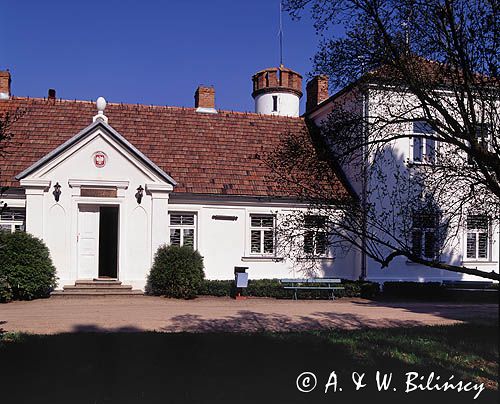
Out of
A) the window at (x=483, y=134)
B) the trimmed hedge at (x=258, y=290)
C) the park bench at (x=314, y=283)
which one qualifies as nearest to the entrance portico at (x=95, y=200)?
the trimmed hedge at (x=258, y=290)

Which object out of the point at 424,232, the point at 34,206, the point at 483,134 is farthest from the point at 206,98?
the point at 483,134

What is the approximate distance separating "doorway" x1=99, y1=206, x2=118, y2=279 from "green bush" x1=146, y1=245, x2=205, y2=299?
3.27 metres

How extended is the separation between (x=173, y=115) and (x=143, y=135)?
6.34 ft

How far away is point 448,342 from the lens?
1084cm

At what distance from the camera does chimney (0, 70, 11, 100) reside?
22.1 metres

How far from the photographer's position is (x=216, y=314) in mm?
14438

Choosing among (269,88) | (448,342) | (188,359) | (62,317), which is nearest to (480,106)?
(448,342)

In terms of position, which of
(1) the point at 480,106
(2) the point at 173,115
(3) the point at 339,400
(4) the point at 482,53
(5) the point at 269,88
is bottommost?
(3) the point at 339,400

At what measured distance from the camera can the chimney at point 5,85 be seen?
2212 cm

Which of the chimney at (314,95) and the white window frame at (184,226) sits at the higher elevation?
the chimney at (314,95)

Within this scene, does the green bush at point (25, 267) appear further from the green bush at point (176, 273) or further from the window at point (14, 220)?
the green bush at point (176, 273)

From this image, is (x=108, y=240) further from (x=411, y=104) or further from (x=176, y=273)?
(x=411, y=104)

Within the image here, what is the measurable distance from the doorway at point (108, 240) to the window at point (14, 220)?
3.15 m

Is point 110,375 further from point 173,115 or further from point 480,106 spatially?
point 173,115
